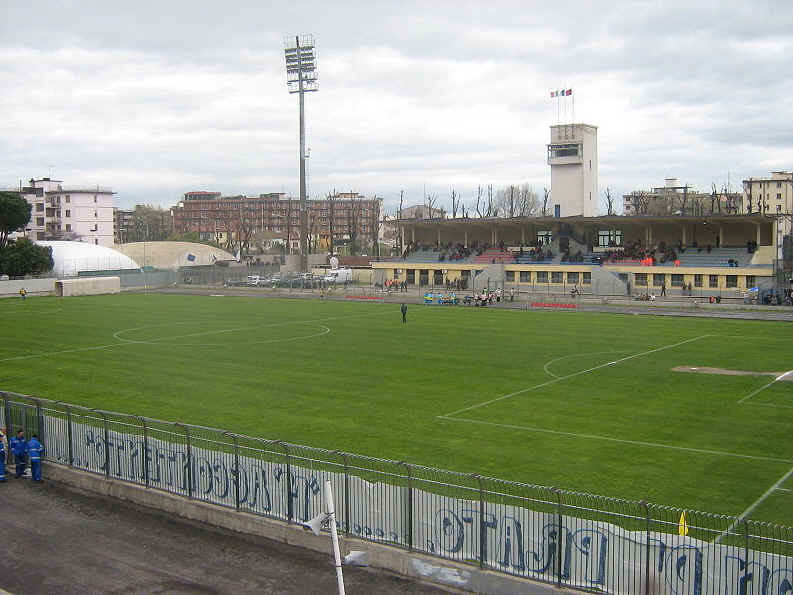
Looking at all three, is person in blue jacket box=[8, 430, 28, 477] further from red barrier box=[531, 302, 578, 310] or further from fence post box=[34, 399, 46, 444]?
red barrier box=[531, 302, 578, 310]

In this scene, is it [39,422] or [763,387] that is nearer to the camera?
[39,422]

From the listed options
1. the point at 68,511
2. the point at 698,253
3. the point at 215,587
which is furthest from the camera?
the point at 698,253

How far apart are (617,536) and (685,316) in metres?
54.0

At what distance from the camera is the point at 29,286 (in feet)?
324

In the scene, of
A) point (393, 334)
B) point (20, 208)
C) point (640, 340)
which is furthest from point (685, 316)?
point (20, 208)

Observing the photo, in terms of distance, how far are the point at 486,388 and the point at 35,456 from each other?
1917 cm

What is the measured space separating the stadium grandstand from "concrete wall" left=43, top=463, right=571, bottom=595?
72258 mm

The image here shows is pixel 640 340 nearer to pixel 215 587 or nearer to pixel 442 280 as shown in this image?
pixel 215 587

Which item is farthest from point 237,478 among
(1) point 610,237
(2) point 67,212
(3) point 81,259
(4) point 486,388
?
(2) point 67,212

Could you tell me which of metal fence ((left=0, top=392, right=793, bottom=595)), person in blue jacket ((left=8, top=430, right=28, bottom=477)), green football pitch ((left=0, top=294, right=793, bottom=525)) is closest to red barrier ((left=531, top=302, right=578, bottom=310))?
green football pitch ((left=0, top=294, right=793, bottom=525))

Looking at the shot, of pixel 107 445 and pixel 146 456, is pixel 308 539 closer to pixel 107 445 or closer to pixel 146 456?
pixel 146 456

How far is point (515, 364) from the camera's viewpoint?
4247 cm

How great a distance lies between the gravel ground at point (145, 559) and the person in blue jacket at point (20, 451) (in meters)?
2.67

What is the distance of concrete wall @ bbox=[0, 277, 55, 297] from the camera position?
96625 mm
